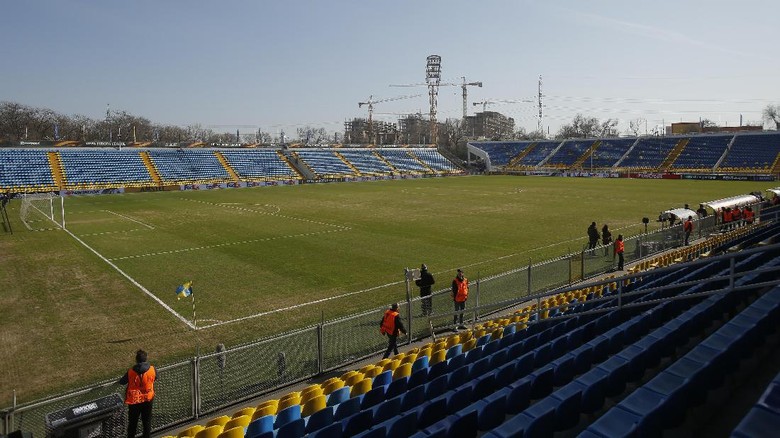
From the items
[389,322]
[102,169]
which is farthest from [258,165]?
[389,322]

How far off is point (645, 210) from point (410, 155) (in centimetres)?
6488

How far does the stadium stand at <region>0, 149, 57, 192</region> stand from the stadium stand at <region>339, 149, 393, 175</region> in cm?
4352

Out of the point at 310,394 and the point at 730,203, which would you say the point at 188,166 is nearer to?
the point at 730,203

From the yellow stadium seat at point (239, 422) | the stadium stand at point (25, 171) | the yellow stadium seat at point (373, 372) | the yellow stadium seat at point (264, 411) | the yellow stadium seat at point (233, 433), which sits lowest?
the yellow stadium seat at point (373, 372)

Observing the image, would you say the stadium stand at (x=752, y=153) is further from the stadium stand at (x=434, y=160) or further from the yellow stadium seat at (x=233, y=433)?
the yellow stadium seat at (x=233, y=433)

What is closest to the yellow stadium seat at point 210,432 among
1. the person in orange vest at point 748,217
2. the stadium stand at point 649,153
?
the person in orange vest at point 748,217

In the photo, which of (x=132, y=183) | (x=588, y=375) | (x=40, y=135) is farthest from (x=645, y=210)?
(x=40, y=135)

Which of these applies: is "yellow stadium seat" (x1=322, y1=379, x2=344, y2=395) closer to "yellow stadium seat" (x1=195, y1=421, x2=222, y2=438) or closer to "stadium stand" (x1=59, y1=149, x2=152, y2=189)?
"yellow stadium seat" (x1=195, y1=421, x2=222, y2=438)

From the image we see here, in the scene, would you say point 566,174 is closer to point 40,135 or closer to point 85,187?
point 85,187

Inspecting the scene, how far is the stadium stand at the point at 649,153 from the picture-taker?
84.8 m

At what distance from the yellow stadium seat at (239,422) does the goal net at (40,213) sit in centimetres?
3274

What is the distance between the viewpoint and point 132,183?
63.1 metres

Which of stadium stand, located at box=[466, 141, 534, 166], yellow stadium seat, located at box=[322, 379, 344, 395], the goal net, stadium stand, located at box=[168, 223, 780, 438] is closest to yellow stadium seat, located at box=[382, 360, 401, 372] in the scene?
stadium stand, located at box=[168, 223, 780, 438]

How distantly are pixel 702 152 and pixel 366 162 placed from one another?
178ft
